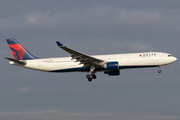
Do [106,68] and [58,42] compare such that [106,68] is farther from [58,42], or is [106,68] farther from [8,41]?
[8,41]

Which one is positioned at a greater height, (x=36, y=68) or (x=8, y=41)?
(x=8, y=41)

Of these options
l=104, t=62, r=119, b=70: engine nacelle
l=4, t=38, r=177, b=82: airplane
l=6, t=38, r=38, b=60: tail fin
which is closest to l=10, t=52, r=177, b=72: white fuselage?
l=4, t=38, r=177, b=82: airplane

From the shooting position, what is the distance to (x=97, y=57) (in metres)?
48.2

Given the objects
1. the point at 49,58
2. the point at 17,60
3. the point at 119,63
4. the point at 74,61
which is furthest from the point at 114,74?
the point at 17,60

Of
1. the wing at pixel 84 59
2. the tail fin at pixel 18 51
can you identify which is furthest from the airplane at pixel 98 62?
the tail fin at pixel 18 51

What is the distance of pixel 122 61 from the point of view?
46656 mm

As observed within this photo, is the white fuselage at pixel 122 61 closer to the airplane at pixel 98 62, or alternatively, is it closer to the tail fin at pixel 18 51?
the airplane at pixel 98 62

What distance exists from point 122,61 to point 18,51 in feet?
66.3

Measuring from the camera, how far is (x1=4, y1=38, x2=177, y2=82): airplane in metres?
46.2

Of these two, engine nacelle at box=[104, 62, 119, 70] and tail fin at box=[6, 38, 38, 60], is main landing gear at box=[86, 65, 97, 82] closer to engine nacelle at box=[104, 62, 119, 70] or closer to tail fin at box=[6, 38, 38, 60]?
engine nacelle at box=[104, 62, 119, 70]

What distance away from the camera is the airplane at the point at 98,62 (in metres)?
46.2

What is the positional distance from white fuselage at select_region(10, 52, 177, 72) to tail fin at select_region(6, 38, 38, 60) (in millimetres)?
4020

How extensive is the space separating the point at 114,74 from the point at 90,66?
18.5 ft

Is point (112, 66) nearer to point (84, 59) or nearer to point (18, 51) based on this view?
point (84, 59)
